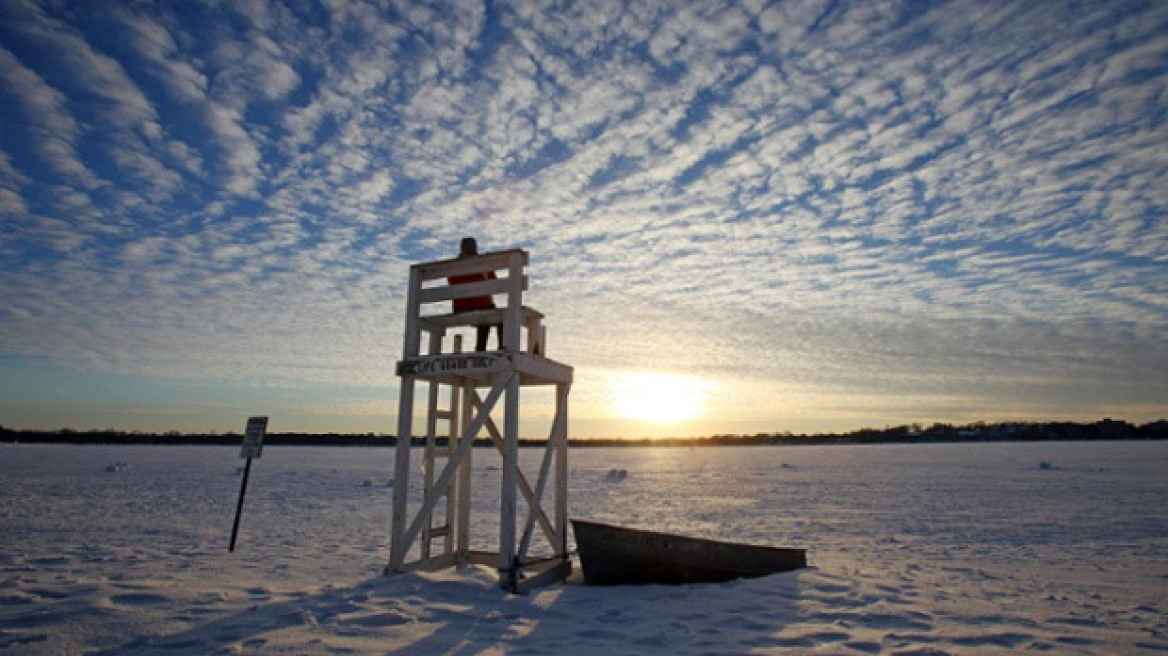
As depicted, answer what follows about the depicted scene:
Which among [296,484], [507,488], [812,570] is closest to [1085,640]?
[812,570]

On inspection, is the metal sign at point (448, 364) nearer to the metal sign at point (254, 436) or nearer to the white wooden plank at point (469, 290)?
the white wooden plank at point (469, 290)

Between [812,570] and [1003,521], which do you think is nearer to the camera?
[812,570]

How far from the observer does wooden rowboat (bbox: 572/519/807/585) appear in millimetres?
8250

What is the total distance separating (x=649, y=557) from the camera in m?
8.22

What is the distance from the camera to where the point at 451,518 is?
9352 millimetres

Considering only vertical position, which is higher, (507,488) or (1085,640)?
(507,488)

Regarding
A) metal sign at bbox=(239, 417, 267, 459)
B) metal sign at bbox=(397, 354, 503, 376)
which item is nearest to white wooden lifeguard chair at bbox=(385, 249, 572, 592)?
metal sign at bbox=(397, 354, 503, 376)

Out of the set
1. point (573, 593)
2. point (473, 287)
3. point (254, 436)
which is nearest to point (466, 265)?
point (473, 287)

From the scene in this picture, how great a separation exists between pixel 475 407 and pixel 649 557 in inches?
130

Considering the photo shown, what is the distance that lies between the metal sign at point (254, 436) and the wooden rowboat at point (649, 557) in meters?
6.38

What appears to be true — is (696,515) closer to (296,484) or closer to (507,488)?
(507,488)

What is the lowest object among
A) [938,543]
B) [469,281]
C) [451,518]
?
[938,543]

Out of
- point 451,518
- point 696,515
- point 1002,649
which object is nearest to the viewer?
point 1002,649

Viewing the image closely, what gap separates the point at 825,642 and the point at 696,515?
43.0 feet
